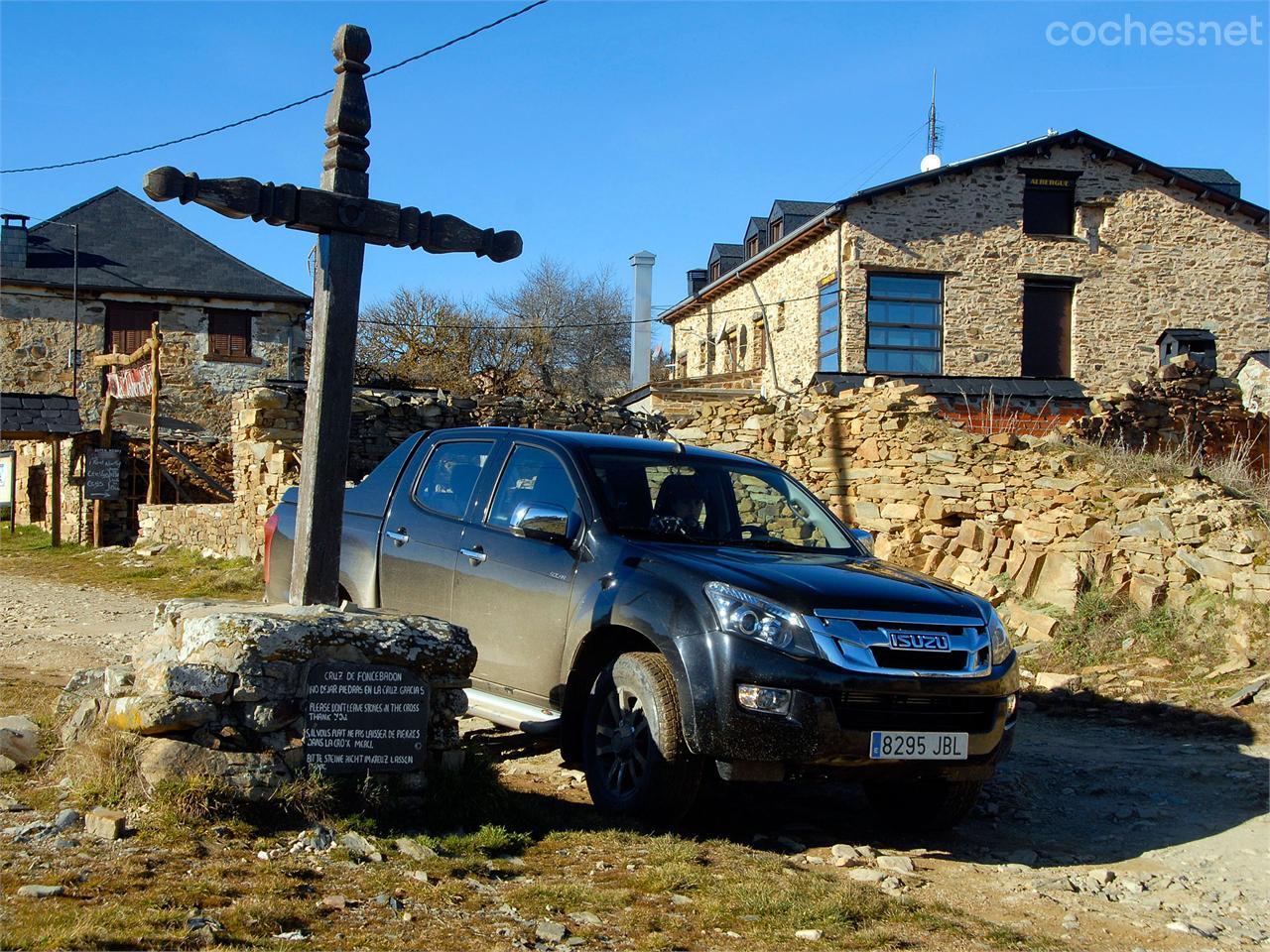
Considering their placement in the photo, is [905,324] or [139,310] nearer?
[905,324]

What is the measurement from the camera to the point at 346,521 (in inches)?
283

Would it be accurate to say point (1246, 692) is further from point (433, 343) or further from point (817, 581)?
point (433, 343)

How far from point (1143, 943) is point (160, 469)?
24.3 metres

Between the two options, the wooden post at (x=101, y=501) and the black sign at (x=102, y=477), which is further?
the wooden post at (x=101, y=501)

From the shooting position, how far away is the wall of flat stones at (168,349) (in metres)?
32.4

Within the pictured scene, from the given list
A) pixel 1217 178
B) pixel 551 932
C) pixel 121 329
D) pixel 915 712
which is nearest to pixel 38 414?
pixel 121 329

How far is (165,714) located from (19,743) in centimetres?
132

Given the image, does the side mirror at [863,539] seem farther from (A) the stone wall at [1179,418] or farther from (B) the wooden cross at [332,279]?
(A) the stone wall at [1179,418]

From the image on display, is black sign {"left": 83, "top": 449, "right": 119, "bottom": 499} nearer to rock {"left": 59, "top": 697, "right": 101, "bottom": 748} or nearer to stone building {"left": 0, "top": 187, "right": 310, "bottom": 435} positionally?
stone building {"left": 0, "top": 187, "right": 310, "bottom": 435}

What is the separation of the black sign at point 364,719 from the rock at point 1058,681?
18.1 feet

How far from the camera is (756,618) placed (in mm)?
4844

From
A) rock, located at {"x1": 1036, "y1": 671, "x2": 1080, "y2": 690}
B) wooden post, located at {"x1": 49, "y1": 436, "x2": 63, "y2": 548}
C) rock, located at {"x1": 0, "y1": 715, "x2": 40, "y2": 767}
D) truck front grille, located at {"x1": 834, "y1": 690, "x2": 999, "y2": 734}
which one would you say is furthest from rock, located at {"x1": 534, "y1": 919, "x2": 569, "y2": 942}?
wooden post, located at {"x1": 49, "y1": 436, "x2": 63, "y2": 548}

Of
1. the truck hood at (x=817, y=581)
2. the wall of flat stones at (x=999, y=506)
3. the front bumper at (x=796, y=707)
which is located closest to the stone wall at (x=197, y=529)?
the wall of flat stones at (x=999, y=506)

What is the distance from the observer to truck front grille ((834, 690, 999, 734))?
189 inches
